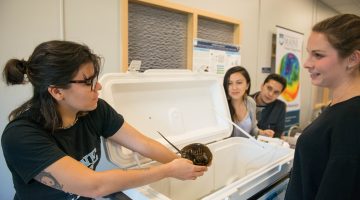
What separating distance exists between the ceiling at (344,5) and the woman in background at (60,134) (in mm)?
4260

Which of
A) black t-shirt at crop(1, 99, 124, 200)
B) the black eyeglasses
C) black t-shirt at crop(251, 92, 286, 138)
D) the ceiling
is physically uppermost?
the ceiling

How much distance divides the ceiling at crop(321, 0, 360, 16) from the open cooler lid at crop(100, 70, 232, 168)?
12.0 feet

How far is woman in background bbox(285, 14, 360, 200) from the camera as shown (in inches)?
24.3

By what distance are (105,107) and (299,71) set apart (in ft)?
11.3

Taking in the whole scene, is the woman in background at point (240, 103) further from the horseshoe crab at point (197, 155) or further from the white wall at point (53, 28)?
the white wall at point (53, 28)

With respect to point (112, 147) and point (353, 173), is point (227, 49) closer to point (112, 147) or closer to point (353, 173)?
point (112, 147)

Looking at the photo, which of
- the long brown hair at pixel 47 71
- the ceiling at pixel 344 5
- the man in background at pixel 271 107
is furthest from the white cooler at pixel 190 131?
the ceiling at pixel 344 5

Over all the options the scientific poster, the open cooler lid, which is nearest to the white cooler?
the open cooler lid

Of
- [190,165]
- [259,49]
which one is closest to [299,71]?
[259,49]

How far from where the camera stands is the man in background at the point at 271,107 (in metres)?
2.06

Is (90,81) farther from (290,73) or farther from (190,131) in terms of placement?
(290,73)

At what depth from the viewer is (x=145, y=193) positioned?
0.78 m

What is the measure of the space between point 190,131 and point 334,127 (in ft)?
2.56

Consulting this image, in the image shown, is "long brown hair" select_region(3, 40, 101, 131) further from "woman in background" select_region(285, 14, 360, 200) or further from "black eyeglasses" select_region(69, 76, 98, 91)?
"woman in background" select_region(285, 14, 360, 200)
